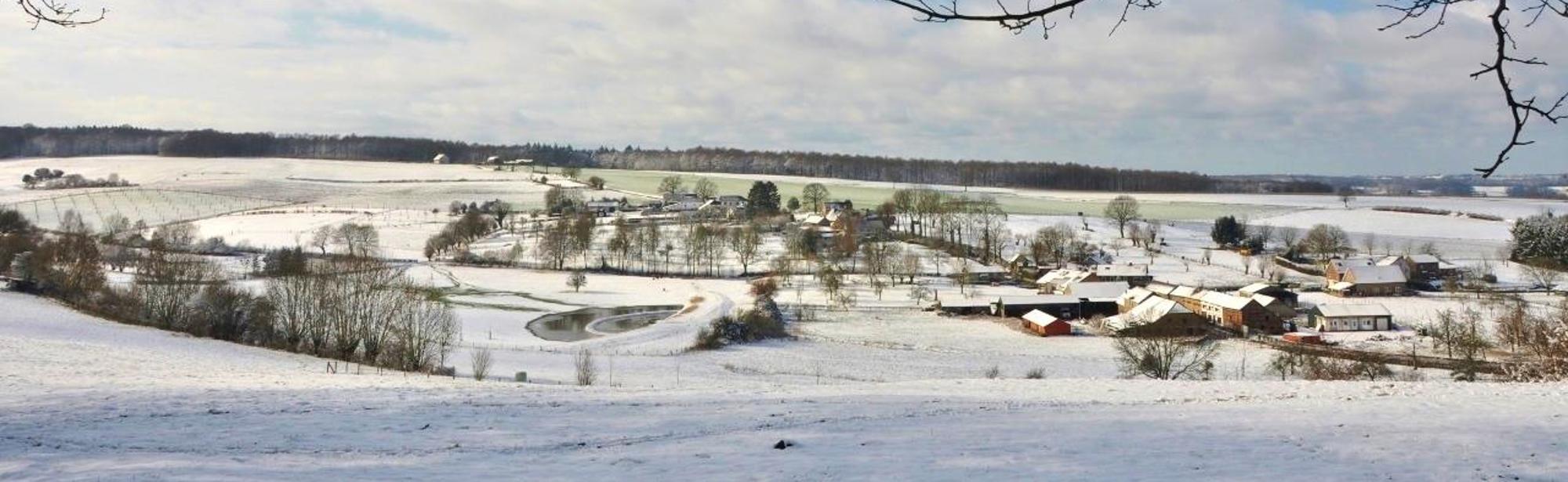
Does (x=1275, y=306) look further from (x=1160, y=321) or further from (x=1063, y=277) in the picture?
(x=1063, y=277)

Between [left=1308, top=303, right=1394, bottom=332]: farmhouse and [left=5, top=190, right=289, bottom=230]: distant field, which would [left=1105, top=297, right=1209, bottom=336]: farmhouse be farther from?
[left=5, top=190, right=289, bottom=230]: distant field

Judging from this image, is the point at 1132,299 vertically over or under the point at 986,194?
under

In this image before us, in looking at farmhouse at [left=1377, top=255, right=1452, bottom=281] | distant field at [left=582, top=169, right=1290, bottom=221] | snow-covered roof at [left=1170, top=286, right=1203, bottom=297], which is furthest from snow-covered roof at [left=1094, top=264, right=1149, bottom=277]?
distant field at [left=582, top=169, right=1290, bottom=221]

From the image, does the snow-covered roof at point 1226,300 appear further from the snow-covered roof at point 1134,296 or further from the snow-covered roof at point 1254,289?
the snow-covered roof at point 1134,296

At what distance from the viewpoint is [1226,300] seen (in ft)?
168

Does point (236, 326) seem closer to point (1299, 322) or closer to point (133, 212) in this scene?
point (1299, 322)

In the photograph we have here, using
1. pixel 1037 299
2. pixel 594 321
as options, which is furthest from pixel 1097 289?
pixel 594 321

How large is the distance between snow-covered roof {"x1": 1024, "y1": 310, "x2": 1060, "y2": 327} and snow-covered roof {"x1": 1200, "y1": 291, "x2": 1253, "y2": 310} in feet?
32.3

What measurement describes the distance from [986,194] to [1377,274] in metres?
84.4

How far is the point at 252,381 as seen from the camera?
17.0m

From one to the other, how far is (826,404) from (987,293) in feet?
168

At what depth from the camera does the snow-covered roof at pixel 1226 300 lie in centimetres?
4921

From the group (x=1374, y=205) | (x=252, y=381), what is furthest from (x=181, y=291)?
(x=1374, y=205)

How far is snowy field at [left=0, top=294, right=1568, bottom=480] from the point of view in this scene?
32.3 ft
